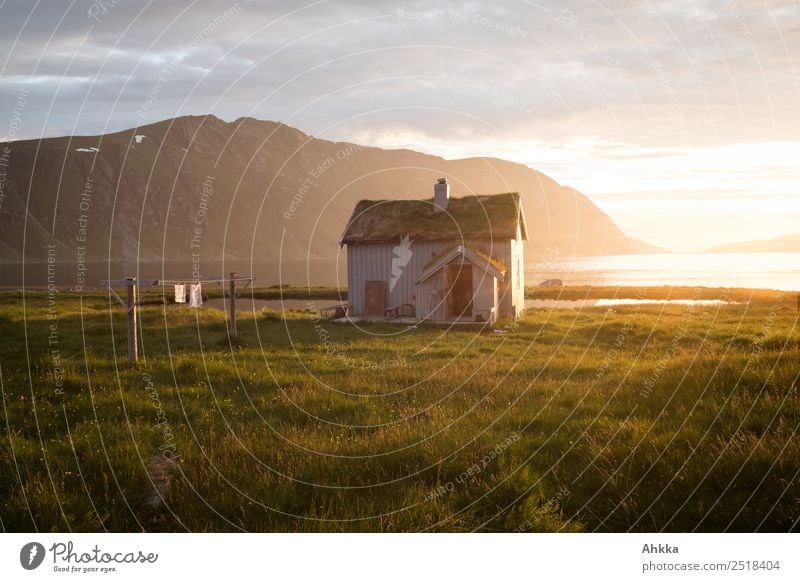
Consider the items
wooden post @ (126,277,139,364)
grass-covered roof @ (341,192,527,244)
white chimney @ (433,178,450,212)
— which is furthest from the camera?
white chimney @ (433,178,450,212)

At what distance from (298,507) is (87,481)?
287 cm

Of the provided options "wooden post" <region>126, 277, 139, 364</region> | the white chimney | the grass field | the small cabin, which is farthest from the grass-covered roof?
"wooden post" <region>126, 277, 139, 364</region>

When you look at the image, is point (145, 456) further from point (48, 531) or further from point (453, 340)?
point (453, 340)

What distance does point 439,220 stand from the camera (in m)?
33.4

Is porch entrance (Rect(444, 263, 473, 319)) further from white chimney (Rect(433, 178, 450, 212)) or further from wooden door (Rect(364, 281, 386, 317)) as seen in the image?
white chimney (Rect(433, 178, 450, 212))

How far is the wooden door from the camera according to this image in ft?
109

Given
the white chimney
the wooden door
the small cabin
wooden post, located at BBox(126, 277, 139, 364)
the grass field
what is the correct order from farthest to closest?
the white chimney → the wooden door → the small cabin → wooden post, located at BBox(126, 277, 139, 364) → the grass field

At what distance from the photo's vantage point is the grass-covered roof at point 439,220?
106 feet

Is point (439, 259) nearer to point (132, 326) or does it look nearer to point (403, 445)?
point (132, 326)

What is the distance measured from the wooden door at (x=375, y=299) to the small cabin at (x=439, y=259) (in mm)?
57

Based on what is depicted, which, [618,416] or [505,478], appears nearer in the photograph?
[505,478]

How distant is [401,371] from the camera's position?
15477 millimetres

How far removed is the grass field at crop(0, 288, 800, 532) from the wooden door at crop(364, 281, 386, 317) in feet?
54.8
